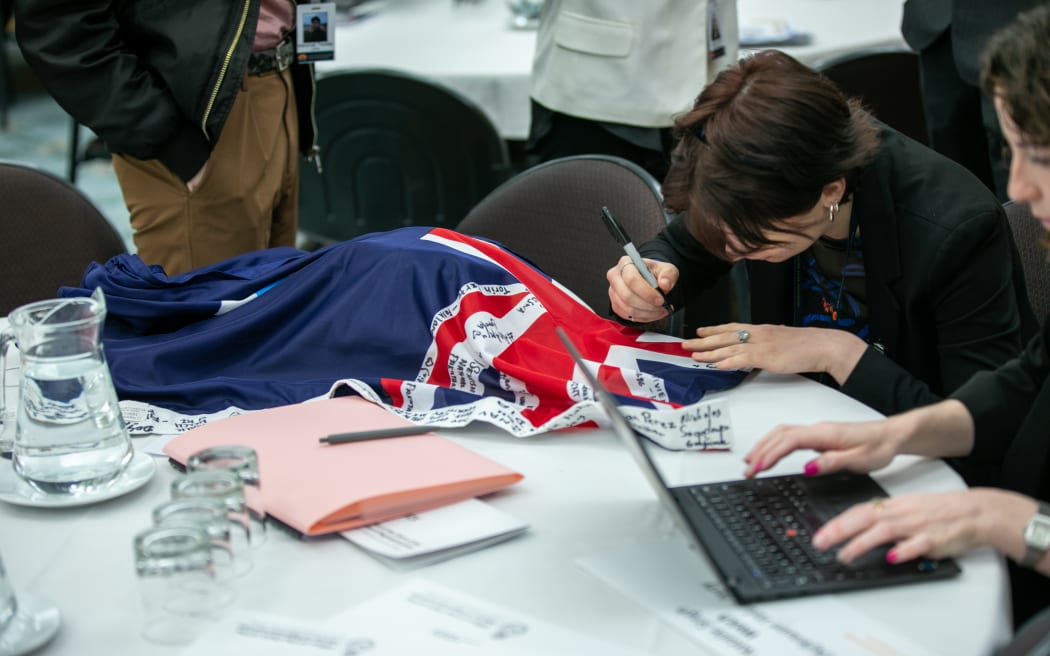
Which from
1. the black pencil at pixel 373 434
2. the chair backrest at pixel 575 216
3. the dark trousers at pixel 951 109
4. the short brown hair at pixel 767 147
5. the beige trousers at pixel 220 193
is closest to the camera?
the black pencil at pixel 373 434

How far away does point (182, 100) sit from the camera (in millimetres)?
2143

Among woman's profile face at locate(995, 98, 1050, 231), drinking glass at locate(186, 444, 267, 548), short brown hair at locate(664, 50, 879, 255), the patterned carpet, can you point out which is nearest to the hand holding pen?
short brown hair at locate(664, 50, 879, 255)

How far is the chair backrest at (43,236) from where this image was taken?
2.08 m

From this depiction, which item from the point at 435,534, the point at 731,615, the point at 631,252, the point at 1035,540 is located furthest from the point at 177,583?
the point at 631,252

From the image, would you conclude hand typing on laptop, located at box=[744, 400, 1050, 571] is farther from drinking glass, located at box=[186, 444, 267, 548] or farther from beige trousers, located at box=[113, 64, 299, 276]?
beige trousers, located at box=[113, 64, 299, 276]

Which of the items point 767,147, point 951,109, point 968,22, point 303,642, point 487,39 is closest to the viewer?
point 303,642

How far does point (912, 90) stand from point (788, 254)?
178 cm

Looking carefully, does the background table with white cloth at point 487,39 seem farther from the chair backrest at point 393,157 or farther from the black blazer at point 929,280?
the black blazer at point 929,280

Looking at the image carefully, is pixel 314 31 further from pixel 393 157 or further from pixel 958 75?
pixel 958 75

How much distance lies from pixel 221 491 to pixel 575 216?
1.17 meters

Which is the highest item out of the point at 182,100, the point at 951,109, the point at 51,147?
the point at 182,100

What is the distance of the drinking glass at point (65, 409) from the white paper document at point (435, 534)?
312 mm

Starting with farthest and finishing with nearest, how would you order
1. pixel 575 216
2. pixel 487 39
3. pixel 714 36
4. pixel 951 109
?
pixel 487 39, pixel 951 109, pixel 714 36, pixel 575 216

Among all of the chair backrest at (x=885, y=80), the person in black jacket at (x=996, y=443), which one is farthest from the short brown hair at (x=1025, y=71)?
the chair backrest at (x=885, y=80)
